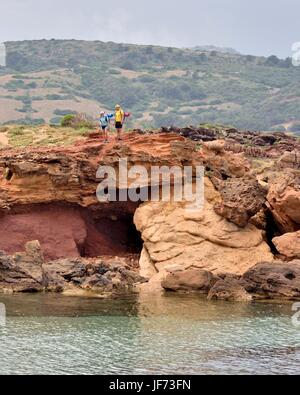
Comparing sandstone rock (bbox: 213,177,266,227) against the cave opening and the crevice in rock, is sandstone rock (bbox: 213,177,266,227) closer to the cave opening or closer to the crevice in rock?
the crevice in rock

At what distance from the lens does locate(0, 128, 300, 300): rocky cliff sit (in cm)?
2811

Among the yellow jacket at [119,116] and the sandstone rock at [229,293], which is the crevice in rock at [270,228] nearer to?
the sandstone rock at [229,293]

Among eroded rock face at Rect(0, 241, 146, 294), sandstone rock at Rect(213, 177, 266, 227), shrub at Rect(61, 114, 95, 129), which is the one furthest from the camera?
shrub at Rect(61, 114, 95, 129)

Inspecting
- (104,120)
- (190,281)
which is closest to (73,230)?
(104,120)

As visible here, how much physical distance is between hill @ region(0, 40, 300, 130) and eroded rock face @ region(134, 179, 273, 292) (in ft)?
326

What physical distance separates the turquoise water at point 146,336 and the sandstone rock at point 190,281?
556mm

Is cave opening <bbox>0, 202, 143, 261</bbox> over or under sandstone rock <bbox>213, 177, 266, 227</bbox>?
under

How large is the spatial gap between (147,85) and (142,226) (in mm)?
144455

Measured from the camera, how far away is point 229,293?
27.0 m

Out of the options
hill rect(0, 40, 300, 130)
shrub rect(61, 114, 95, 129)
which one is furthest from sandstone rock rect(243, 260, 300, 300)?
hill rect(0, 40, 300, 130)

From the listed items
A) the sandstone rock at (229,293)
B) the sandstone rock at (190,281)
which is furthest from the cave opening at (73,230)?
the sandstone rock at (229,293)

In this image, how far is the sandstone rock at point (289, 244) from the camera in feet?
95.2
